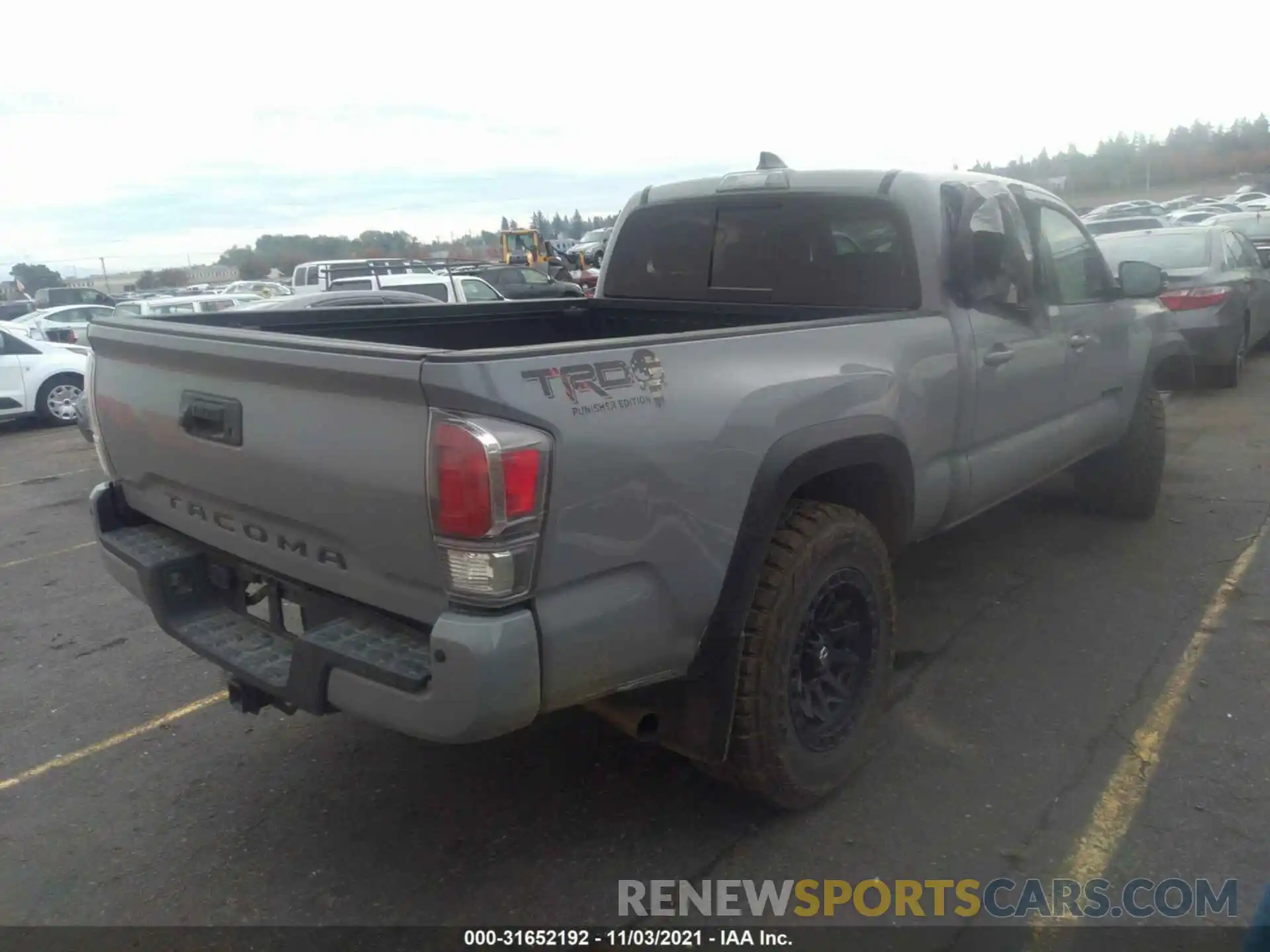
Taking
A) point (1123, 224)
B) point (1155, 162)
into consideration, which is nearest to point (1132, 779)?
point (1123, 224)

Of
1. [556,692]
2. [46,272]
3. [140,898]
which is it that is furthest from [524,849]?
[46,272]

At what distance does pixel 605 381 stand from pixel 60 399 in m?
13.1

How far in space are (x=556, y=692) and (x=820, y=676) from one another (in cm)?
113

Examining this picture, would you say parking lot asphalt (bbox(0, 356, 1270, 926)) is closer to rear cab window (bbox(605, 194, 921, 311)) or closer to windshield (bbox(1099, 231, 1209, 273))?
rear cab window (bbox(605, 194, 921, 311))

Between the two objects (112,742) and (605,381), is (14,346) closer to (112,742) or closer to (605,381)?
(112,742)

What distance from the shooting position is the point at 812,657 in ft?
10.6

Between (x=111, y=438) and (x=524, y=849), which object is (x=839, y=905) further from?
(x=111, y=438)

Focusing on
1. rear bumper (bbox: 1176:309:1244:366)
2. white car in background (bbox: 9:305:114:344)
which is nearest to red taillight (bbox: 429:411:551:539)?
rear bumper (bbox: 1176:309:1244:366)

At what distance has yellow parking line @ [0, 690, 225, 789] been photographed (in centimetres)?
368

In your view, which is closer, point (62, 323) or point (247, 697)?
point (247, 697)

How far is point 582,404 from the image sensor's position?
2.40 meters

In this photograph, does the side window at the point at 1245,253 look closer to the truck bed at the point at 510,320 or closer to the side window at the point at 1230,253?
the side window at the point at 1230,253

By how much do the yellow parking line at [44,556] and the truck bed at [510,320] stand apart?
3348 millimetres

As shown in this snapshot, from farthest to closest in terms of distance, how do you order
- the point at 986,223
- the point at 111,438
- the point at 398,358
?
the point at 986,223 → the point at 111,438 → the point at 398,358
